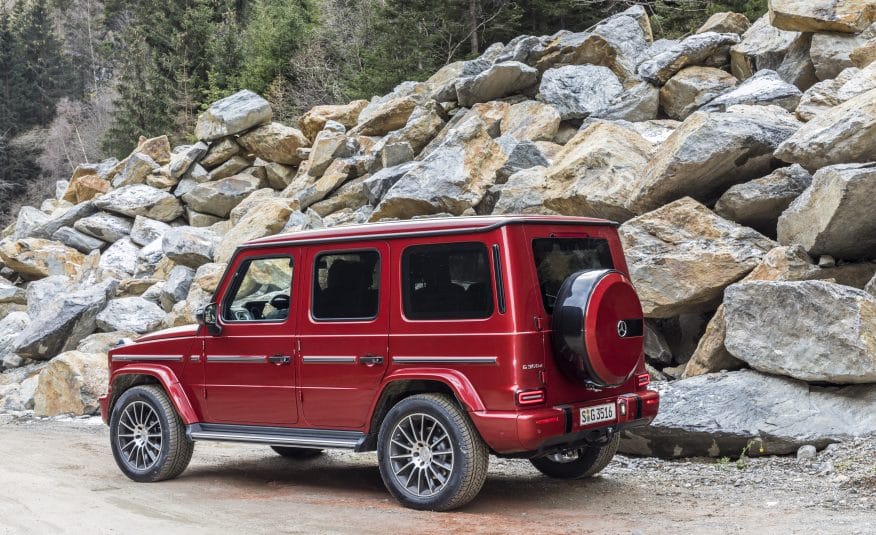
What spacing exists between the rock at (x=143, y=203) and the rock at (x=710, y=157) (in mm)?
15971

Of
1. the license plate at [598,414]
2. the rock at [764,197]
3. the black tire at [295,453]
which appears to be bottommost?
the black tire at [295,453]

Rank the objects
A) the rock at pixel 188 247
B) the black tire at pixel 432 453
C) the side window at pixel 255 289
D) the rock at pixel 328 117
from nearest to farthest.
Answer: the black tire at pixel 432 453
the side window at pixel 255 289
the rock at pixel 188 247
the rock at pixel 328 117

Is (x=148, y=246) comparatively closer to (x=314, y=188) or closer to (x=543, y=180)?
(x=314, y=188)

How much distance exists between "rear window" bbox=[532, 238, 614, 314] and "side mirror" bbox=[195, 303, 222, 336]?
2.97 meters

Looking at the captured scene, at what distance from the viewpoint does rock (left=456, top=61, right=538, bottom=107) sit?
1914cm

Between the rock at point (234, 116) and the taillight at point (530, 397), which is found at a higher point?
the rock at point (234, 116)

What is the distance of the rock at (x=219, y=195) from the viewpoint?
22.6m

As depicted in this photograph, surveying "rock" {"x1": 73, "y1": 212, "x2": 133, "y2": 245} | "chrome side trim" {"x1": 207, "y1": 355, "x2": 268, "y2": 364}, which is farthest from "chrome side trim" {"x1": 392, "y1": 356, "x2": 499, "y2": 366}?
"rock" {"x1": 73, "y1": 212, "x2": 133, "y2": 245}

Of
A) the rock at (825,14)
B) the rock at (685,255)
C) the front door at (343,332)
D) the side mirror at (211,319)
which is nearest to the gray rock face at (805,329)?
the rock at (685,255)

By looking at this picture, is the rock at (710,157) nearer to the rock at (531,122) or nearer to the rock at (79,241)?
the rock at (531,122)

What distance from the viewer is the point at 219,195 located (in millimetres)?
22625

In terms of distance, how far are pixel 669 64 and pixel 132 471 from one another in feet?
44.1

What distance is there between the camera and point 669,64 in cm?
1716

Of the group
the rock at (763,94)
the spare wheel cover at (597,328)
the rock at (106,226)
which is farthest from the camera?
the rock at (106,226)
